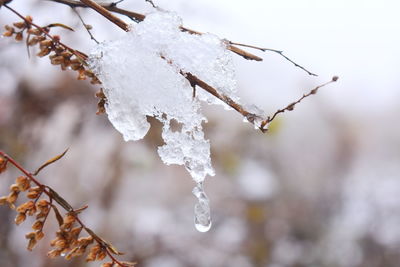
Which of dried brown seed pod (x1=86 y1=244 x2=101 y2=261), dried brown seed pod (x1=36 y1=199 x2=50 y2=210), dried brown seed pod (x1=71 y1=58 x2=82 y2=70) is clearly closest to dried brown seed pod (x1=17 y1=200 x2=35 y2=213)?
dried brown seed pod (x1=36 y1=199 x2=50 y2=210)

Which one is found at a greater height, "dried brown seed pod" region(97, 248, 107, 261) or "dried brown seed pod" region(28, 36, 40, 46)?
"dried brown seed pod" region(28, 36, 40, 46)

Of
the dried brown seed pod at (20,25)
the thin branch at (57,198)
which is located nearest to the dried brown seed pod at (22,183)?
the thin branch at (57,198)

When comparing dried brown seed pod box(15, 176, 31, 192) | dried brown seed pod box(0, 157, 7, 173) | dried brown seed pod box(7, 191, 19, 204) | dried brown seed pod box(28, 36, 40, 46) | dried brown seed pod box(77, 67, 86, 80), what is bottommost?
dried brown seed pod box(7, 191, 19, 204)

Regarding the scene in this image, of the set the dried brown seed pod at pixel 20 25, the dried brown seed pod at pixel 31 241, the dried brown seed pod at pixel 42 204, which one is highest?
the dried brown seed pod at pixel 20 25

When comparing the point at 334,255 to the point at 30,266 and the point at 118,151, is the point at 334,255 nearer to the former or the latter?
the point at 118,151

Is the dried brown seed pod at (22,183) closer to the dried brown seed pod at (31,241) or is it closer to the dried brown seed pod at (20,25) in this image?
the dried brown seed pod at (31,241)

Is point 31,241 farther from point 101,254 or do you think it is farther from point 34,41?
point 34,41

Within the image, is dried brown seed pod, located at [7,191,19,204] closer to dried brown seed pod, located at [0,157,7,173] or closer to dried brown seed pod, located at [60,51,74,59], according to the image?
dried brown seed pod, located at [0,157,7,173]

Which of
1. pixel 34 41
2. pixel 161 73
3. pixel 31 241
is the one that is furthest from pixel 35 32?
pixel 31 241
